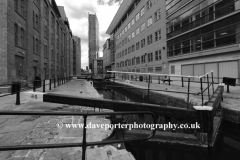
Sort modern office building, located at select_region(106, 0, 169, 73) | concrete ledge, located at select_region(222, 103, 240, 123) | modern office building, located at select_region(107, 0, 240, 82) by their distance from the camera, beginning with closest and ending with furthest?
1. concrete ledge, located at select_region(222, 103, 240, 123)
2. modern office building, located at select_region(107, 0, 240, 82)
3. modern office building, located at select_region(106, 0, 169, 73)

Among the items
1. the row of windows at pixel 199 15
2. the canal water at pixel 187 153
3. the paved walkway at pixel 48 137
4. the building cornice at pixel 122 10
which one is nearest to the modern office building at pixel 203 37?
the row of windows at pixel 199 15

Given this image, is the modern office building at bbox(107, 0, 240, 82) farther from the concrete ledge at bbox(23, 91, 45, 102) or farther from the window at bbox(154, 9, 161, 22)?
the concrete ledge at bbox(23, 91, 45, 102)

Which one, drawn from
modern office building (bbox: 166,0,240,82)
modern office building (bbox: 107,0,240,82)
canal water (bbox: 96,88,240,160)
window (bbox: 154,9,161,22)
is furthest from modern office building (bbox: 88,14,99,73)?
canal water (bbox: 96,88,240,160)

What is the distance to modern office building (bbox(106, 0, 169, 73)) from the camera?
80.5ft

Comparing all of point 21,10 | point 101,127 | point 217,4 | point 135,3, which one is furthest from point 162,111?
point 135,3

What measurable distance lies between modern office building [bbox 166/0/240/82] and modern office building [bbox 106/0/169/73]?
1.89 metres

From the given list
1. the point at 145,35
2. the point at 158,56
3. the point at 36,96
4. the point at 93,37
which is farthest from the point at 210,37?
the point at 93,37

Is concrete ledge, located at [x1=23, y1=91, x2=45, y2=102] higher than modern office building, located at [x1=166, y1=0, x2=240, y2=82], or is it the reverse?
modern office building, located at [x1=166, y1=0, x2=240, y2=82]

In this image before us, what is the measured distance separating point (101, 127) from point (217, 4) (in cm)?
1840

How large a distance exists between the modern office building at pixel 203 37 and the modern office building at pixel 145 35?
189 cm

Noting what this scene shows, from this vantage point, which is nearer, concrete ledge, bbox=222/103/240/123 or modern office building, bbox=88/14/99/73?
concrete ledge, bbox=222/103/240/123

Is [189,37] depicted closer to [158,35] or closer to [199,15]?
[199,15]

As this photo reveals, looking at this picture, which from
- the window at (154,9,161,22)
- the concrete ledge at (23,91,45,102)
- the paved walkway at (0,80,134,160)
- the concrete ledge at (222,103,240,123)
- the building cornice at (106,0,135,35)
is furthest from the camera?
the building cornice at (106,0,135,35)

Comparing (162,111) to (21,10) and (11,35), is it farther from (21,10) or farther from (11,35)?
(21,10)
